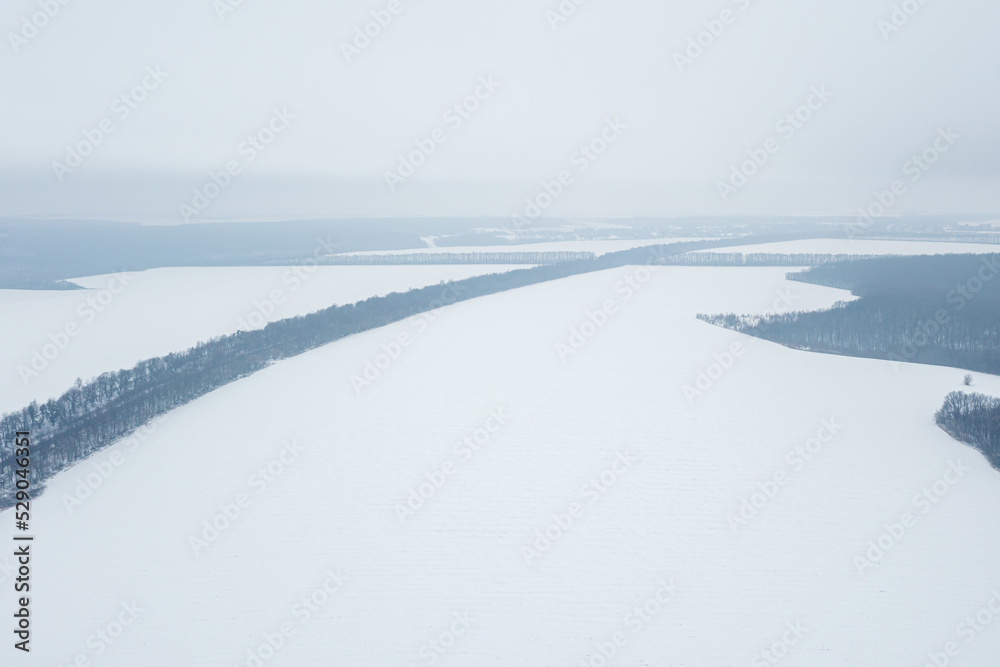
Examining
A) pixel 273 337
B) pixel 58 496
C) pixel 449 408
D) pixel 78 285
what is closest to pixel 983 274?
pixel 449 408

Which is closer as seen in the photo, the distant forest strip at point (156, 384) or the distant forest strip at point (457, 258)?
the distant forest strip at point (156, 384)

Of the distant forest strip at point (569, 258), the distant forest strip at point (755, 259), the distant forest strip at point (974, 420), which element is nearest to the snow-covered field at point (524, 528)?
the distant forest strip at point (974, 420)

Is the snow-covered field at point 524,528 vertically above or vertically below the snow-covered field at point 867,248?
below

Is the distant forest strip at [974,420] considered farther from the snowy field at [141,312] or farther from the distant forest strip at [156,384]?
the snowy field at [141,312]

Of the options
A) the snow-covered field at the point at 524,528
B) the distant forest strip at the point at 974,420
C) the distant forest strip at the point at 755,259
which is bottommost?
the snow-covered field at the point at 524,528

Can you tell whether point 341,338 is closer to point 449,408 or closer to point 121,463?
point 449,408

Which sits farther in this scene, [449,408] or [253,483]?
[449,408]

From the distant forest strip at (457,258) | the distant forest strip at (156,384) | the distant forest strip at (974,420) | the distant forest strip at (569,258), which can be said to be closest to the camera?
the distant forest strip at (156,384)
